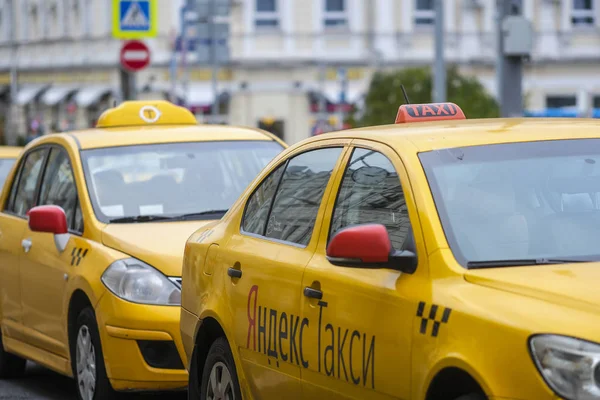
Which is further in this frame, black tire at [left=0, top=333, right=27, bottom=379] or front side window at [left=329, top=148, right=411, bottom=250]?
black tire at [left=0, top=333, right=27, bottom=379]

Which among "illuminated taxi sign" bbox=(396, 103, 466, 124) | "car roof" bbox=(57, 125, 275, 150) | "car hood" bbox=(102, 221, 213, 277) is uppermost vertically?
"illuminated taxi sign" bbox=(396, 103, 466, 124)

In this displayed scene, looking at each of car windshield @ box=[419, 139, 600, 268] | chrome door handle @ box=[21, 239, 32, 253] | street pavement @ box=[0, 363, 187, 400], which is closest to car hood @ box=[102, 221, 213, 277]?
street pavement @ box=[0, 363, 187, 400]

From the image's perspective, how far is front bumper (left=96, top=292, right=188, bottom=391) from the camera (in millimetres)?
7656

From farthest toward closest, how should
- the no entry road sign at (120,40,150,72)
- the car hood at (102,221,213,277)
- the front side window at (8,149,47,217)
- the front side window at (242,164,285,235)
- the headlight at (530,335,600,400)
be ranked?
the no entry road sign at (120,40,150,72)
the front side window at (8,149,47,217)
the car hood at (102,221,213,277)
the front side window at (242,164,285,235)
the headlight at (530,335,600,400)

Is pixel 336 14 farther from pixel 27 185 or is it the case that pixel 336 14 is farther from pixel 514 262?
pixel 514 262

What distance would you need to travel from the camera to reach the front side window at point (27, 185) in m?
9.86

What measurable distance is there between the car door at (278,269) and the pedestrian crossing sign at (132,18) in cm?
1498

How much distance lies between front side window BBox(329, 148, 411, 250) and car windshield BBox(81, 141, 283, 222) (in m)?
3.24

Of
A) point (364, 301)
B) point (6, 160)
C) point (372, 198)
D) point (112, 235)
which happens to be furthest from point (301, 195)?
point (6, 160)

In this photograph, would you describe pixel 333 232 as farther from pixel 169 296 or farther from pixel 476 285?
pixel 169 296

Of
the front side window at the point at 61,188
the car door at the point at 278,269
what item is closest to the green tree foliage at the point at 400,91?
the front side window at the point at 61,188

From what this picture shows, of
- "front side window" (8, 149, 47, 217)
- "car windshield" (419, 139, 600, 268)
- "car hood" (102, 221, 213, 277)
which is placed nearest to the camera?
"car windshield" (419, 139, 600, 268)

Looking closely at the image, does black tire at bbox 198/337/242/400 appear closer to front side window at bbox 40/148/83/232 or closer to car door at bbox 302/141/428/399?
car door at bbox 302/141/428/399

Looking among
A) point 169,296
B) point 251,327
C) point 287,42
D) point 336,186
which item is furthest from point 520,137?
point 287,42
